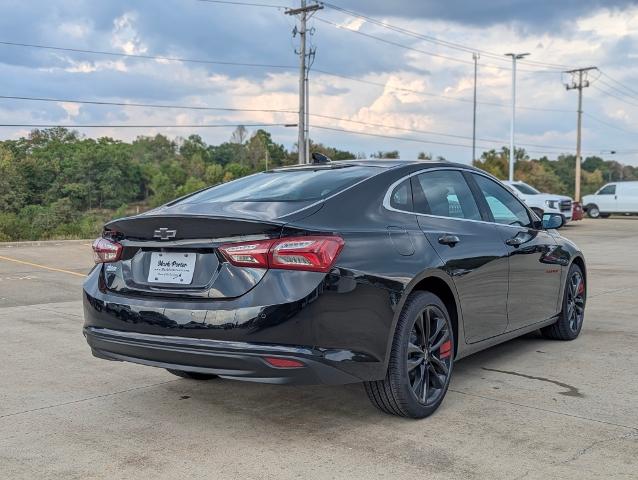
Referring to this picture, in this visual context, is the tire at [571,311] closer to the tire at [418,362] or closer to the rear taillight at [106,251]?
the tire at [418,362]

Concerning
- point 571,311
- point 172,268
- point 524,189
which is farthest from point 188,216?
point 524,189

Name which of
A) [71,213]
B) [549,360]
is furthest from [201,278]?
[71,213]

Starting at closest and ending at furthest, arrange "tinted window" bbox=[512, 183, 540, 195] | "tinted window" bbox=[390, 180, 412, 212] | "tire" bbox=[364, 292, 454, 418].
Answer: "tire" bbox=[364, 292, 454, 418]
"tinted window" bbox=[390, 180, 412, 212]
"tinted window" bbox=[512, 183, 540, 195]

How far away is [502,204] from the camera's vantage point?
5691mm

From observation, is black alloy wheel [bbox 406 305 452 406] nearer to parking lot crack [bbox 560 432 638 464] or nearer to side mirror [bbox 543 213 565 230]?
parking lot crack [bbox 560 432 638 464]

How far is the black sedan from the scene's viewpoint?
12.0 feet

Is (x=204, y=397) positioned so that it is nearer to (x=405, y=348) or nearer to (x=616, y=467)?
(x=405, y=348)

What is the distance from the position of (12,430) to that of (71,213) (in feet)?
213

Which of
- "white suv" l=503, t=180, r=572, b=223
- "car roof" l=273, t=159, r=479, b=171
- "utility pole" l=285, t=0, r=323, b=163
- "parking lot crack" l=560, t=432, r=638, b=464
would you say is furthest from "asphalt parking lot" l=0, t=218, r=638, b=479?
"utility pole" l=285, t=0, r=323, b=163

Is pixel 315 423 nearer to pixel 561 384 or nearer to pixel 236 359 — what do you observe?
pixel 236 359

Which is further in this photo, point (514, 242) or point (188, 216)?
point (514, 242)

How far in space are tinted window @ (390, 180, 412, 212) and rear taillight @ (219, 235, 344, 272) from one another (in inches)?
33.6

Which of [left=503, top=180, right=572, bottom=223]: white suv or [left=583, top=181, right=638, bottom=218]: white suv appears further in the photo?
Answer: [left=583, top=181, right=638, bottom=218]: white suv

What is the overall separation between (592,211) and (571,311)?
1353 inches
